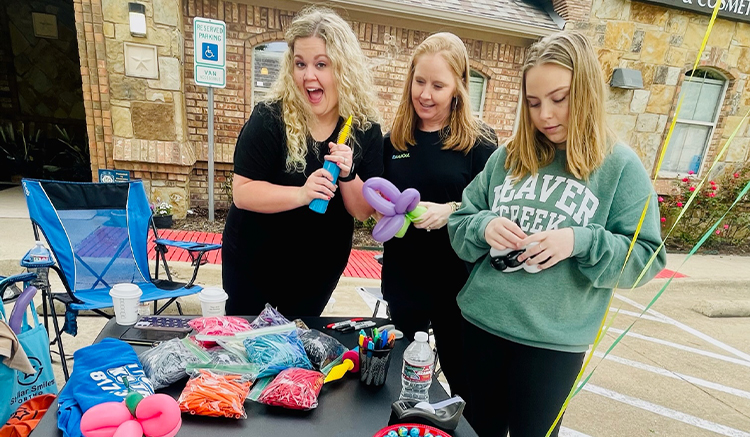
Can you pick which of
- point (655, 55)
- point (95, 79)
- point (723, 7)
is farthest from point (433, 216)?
point (723, 7)

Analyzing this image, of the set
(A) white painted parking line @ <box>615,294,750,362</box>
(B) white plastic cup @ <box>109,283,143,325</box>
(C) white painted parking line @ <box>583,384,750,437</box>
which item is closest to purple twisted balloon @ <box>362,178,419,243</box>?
(B) white plastic cup @ <box>109,283,143,325</box>

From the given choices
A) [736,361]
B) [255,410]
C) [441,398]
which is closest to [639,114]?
[736,361]

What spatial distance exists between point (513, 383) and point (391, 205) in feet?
2.39

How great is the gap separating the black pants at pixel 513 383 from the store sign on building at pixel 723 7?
688 cm

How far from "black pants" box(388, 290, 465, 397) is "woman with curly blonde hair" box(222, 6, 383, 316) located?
357 mm

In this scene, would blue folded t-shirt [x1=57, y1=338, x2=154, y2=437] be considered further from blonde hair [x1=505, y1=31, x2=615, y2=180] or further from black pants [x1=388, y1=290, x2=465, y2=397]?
blonde hair [x1=505, y1=31, x2=615, y2=180]

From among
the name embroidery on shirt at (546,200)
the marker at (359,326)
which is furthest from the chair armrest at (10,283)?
the name embroidery on shirt at (546,200)

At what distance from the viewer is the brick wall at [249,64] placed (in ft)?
16.9

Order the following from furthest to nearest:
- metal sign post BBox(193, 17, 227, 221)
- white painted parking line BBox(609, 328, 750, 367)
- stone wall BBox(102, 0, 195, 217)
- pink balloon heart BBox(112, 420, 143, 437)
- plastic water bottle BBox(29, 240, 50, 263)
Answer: stone wall BBox(102, 0, 195, 217) < metal sign post BBox(193, 17, 227, 221) < white painted parking line BBox(609, 328, 750, 367) < plastic water bottle BBox(29, 240, 50, 263) < pink balloon heart BBox(112, 420, 143, 437)

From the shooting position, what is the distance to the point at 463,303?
1481 millimetres

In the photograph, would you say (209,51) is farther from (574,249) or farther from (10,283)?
(574,249)

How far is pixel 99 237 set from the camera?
9.39 feet

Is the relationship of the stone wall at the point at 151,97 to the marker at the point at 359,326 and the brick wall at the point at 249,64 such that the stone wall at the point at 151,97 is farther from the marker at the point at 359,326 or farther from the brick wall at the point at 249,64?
the marker at the point at 359,326

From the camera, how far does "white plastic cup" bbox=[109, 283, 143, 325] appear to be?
1622 millimetres
